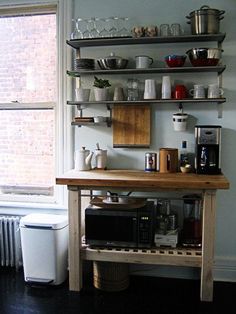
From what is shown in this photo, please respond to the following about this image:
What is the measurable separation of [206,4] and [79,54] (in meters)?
1.09

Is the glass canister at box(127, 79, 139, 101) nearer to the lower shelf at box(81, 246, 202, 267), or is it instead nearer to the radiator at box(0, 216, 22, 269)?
the lower shelf at box(81, 246, 202, 267)

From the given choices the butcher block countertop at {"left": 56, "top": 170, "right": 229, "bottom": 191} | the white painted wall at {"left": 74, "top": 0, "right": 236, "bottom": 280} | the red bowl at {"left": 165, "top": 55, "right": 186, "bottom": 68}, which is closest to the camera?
the butcher block countertop at {"left": 56, "top": 170, "right": 229, "bottom": 191}

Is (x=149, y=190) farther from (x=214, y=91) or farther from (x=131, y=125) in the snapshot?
(x=214, y=91)

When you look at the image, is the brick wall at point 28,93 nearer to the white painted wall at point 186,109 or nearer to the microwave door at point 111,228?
the white painted wall at point 186,109

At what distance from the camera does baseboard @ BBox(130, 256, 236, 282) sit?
2824mm

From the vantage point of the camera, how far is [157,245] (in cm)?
259

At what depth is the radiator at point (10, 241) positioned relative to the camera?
118 inches

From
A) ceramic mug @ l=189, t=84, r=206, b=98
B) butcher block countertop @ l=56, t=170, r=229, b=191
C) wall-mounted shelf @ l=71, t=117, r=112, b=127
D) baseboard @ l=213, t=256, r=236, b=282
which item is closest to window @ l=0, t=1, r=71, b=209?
wall-mounted shelf @ l=71, t=117, r=112, b=127

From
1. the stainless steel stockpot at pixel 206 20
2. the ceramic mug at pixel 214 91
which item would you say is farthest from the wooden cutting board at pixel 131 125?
the stainless steel stockpot at pixel 206 20

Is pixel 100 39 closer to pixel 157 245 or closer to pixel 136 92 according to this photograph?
pixel 136 92

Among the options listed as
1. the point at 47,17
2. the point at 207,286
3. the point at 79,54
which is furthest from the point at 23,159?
the point at 207,286

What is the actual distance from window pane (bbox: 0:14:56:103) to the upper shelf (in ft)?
1.11

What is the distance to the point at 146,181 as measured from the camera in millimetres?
2336

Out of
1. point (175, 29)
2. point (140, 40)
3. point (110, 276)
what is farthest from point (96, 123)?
point (110, 276)
